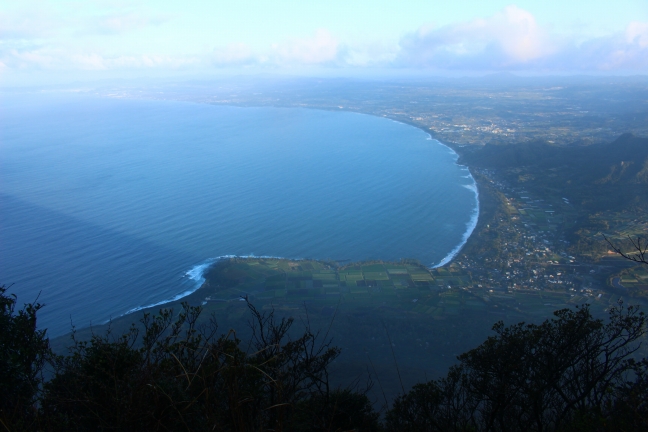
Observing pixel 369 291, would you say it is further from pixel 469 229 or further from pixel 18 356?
pixel 18 356

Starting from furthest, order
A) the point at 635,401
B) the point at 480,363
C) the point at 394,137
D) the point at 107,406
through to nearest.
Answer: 1. the point at 394,137
2. the point at 480,363
3. the point at 635,401
4. the point at 107,406

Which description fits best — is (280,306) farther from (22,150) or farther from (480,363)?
(22,150)

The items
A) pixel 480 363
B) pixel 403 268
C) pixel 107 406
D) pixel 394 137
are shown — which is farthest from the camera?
pixel 394 137

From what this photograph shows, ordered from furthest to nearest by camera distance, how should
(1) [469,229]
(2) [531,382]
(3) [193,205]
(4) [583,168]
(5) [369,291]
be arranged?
(4) [583,168], (3) [193,205], (1) [469,229], (5) [369,291], (2) [531,382]

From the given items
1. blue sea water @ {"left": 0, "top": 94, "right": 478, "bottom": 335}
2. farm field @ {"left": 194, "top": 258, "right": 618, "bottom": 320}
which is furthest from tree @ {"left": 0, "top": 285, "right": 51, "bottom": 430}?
farm field @ {"left": 194, "top": 258, "right": 618, "bottom": 320}

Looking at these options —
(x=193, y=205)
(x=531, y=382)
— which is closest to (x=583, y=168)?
(x=193, y=205)

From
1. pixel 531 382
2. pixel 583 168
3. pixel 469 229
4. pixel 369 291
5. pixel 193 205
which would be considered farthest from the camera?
pixel 583 168

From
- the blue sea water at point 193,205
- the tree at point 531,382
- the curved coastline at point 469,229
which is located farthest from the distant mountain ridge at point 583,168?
the tree at point 531,382

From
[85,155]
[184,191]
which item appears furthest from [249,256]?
[85,155]

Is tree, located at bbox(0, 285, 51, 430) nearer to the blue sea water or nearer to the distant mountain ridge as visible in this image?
the blue sea water

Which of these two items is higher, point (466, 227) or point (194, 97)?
point (194, 97)
